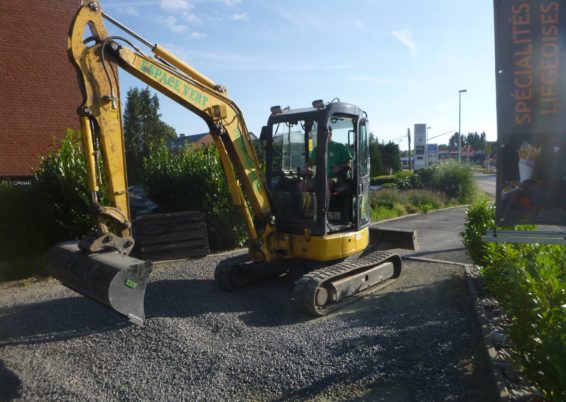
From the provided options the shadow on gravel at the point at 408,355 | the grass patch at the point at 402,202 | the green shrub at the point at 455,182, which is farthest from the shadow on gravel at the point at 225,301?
the green shrub at the point at 455,182

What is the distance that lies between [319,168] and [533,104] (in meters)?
Result: 3.27

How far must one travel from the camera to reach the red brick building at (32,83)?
14.1m

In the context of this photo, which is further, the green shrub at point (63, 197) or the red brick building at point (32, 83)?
the red brick building at point (32, 83)

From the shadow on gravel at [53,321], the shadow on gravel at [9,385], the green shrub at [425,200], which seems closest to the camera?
the shadow on gravel at [9,385]

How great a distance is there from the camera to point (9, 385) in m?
4.52

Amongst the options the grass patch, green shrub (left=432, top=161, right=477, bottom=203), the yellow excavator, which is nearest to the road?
the yellow excavator

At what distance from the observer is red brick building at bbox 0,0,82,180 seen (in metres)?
14.1

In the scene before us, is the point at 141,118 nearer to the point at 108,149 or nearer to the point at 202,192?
the point at 202,192

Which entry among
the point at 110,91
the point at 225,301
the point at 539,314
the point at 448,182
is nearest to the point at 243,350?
the point at 225,301

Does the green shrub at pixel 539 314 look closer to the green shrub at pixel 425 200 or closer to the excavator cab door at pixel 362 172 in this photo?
the excavator cab door at pixel 362 172

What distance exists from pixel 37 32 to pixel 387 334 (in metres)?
14.0

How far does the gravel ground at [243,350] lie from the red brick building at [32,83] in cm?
837

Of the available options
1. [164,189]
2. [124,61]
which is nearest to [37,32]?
[164,189]

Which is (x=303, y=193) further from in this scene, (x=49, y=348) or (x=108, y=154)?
(x=49, y=348)
